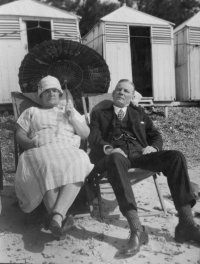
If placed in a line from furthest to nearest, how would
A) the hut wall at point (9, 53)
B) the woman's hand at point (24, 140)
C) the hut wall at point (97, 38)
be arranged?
the hut wall at point (97, 38) → the hut wall at point (9, 53) → the woman's hand at point (24, 140)

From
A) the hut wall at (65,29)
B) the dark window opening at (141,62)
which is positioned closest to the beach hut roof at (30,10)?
the hut wall at (65,29)

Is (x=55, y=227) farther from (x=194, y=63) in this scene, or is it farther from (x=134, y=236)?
(x=194, y=63)

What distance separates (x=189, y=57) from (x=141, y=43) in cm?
164

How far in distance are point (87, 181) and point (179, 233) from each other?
0.98 m

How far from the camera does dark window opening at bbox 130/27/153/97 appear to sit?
11609mm

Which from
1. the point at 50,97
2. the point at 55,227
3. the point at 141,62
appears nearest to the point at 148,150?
the point at 50,97

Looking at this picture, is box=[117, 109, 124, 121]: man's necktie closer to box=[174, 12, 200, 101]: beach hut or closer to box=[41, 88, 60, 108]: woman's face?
box=[41, 88, 60, 108]: woman's face

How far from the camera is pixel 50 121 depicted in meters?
3.63

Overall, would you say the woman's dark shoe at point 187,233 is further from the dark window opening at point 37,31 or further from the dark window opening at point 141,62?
the dark window opening at point 141,62

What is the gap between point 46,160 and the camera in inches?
124

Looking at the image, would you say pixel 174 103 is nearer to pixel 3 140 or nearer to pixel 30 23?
pixel 30 23

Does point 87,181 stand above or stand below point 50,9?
below

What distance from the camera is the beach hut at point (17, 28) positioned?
10.2 m

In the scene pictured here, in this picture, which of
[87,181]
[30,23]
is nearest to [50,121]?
[87,181]
